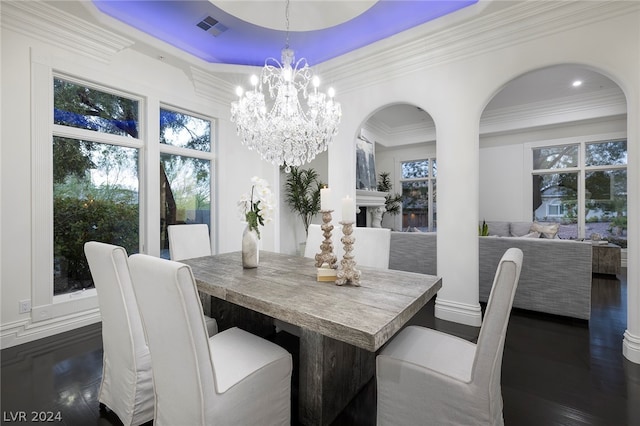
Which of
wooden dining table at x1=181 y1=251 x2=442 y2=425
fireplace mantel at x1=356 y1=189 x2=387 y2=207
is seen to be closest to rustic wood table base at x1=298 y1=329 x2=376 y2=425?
wooden dining table at x1=181 y1=251 x2=442 y2=425

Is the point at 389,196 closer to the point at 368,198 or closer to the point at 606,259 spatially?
the point at 368,198

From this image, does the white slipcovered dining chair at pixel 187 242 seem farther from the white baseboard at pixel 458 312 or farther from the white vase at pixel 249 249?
the white baseboard at pixel 458 312

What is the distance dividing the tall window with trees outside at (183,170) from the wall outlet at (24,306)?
1.29 m

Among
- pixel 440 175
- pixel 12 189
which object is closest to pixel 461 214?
pixel 440 175

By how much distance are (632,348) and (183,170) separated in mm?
4972

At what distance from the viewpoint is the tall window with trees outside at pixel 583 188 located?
217 inches

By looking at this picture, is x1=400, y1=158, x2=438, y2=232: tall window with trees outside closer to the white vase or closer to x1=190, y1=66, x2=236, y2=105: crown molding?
x1=190, y1=66, x2=236, y2=105: crown molding

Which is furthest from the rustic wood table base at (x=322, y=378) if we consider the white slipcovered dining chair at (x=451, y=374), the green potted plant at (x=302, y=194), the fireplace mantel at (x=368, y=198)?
the green potted plant at (x=302, y=194)

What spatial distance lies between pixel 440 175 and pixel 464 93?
89 centimetres

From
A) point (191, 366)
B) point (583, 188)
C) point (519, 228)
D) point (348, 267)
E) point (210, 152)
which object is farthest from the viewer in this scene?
point (519, 228)

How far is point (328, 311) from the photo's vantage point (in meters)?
1.28

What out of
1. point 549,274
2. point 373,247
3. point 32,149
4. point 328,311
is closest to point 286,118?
point 373,247

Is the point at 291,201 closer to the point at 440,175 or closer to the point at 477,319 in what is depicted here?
the point at 440,175

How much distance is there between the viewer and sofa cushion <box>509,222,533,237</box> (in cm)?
598
